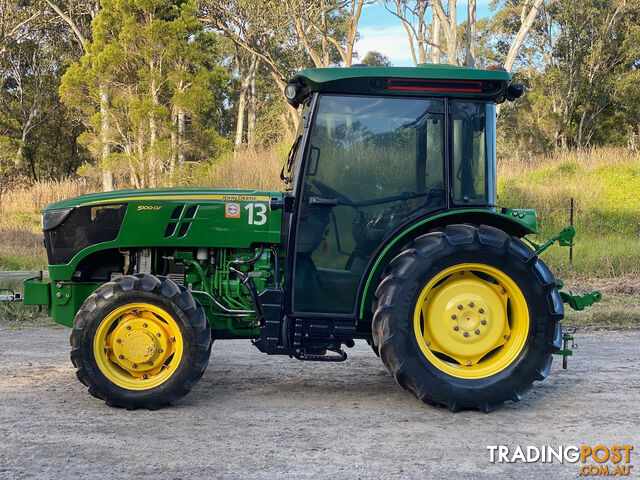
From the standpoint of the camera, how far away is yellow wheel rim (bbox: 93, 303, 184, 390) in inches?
183

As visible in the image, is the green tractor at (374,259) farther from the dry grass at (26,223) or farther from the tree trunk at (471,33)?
the tree trunk at (471,33)

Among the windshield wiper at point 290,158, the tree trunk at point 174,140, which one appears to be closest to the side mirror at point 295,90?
the windshield wiper at point 290,158

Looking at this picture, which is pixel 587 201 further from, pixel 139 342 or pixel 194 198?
pixel 139 342

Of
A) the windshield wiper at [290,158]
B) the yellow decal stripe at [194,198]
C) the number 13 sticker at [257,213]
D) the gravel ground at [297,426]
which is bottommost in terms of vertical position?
the gravel ground at [297,426]

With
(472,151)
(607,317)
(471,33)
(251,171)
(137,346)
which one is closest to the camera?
(137,346)

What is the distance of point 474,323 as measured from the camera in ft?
15.5

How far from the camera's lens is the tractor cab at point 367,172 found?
472 cm

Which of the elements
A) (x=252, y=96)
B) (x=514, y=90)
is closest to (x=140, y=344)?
(x=514, y=90)

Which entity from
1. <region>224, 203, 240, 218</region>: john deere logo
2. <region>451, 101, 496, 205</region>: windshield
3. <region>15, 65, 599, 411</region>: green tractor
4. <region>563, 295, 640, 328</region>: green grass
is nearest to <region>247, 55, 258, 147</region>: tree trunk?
<region>563, 295, 640, 328</region>: green grass

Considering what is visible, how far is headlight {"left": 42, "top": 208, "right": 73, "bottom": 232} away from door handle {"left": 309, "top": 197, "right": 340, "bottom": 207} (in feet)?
5.85

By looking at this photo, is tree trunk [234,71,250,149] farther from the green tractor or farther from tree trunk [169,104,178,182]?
the green tractor

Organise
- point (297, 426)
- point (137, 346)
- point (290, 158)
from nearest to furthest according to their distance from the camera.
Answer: point (297, 426), point (137, 346), point (290, 158)

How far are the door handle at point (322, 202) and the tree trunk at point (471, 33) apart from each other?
16.1 m

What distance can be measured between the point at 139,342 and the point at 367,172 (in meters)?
1.92
